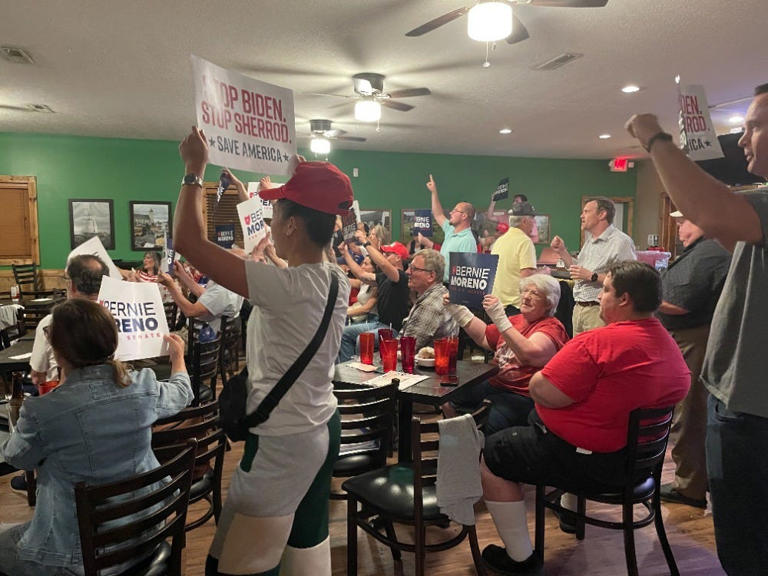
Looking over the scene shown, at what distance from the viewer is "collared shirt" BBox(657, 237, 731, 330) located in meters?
3.02

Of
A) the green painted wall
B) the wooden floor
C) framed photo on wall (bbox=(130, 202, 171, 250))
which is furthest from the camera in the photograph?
framed photo on wall (bbox=(130, 202, 171, 250))

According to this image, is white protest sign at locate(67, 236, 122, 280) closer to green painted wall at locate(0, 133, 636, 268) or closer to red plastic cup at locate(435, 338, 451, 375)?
red plastic cup at locate(435, 338, 451, 375)

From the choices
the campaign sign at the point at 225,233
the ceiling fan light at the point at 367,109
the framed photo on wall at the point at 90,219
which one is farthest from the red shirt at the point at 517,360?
the framed photo on wall at the point at 90,219

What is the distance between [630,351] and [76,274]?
2.64 meters

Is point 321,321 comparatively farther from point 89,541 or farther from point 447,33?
point 447,33

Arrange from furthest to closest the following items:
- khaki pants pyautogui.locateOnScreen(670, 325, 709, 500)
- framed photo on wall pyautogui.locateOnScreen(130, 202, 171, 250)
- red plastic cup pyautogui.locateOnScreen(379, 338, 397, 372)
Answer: framed photo on wall pyautogui.locateOnScreen(130, 202, 171, 250)
khaki pants pyautogui.locateOnScreen(670, 325, 709, 500)
red plastic cup pyautogui.locateOnScreen(379, 338, 397, 372)

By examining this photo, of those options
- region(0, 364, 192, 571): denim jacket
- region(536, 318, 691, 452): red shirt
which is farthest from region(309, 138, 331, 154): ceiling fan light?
region(0, 364, 192, 571): denim jacket

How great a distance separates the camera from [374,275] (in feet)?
17.1

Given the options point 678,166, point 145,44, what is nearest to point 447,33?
point 145,44

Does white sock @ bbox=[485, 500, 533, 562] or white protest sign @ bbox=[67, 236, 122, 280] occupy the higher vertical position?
white protest sign @ bbox=[67, 236, 122, 280]

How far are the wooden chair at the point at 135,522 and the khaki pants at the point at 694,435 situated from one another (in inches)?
110

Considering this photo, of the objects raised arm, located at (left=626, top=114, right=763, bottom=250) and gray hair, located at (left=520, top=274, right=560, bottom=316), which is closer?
raised arm, located at (left=626, top=114, right=763, bottom=250)

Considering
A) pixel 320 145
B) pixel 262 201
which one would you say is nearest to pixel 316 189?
pixel 262 201

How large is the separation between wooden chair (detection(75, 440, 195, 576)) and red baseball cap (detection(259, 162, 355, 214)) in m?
0.87
